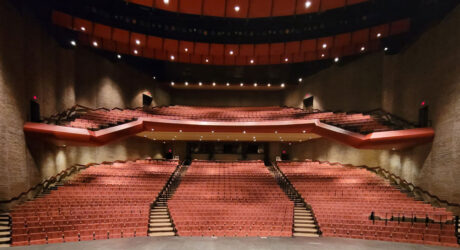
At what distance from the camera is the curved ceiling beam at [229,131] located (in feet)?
29.2

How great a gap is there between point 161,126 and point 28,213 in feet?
21.7

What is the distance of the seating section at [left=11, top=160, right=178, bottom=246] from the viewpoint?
6.46 metres

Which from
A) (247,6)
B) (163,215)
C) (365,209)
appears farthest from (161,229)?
(247,6)

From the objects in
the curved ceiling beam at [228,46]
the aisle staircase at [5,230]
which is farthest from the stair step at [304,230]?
the curved ceiling beam at [228,46]

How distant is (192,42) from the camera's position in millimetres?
14141

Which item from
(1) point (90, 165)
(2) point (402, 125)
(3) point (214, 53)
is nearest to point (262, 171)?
(2) point (402, 125)

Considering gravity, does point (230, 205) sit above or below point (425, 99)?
below

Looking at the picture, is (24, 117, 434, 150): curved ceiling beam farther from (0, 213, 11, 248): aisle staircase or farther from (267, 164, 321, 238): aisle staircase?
(267, 164, 321, 238): aisle staircase

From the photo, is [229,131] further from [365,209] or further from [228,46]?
[365,209]

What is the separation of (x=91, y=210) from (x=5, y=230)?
2049 millimetres

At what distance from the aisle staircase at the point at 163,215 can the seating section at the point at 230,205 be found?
22 cm

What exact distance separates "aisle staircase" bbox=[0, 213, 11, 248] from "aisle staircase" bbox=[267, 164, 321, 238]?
768 centimetres

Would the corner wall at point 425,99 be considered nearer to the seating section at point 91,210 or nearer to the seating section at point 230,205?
the seating section at point 230,205

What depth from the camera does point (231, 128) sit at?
1339 cm
